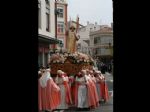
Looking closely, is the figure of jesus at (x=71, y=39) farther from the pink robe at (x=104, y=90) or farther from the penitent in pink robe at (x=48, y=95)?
the penitent in pink robe at (x=48, y=95)

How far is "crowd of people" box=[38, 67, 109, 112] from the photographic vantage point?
13102mm

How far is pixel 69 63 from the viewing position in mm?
16094

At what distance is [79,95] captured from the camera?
47.5 ft

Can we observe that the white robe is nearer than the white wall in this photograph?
Yes

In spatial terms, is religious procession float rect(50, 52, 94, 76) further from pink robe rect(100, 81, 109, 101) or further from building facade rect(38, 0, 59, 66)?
building facade rect(38, 0, 59, 66)

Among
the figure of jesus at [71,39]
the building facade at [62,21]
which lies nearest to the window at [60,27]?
the building facade at [62,21]

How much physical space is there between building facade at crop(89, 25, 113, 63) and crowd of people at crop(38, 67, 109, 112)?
63287 mm

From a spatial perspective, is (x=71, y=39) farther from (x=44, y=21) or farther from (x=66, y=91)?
(x=44, y=21)

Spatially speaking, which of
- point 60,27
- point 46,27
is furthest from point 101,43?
point 46,27

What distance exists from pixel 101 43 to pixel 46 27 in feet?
163

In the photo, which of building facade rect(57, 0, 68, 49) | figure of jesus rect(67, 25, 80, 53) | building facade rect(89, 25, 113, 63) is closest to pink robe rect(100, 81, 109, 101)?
figure of jesus rect(67, 25, 80, 53)
